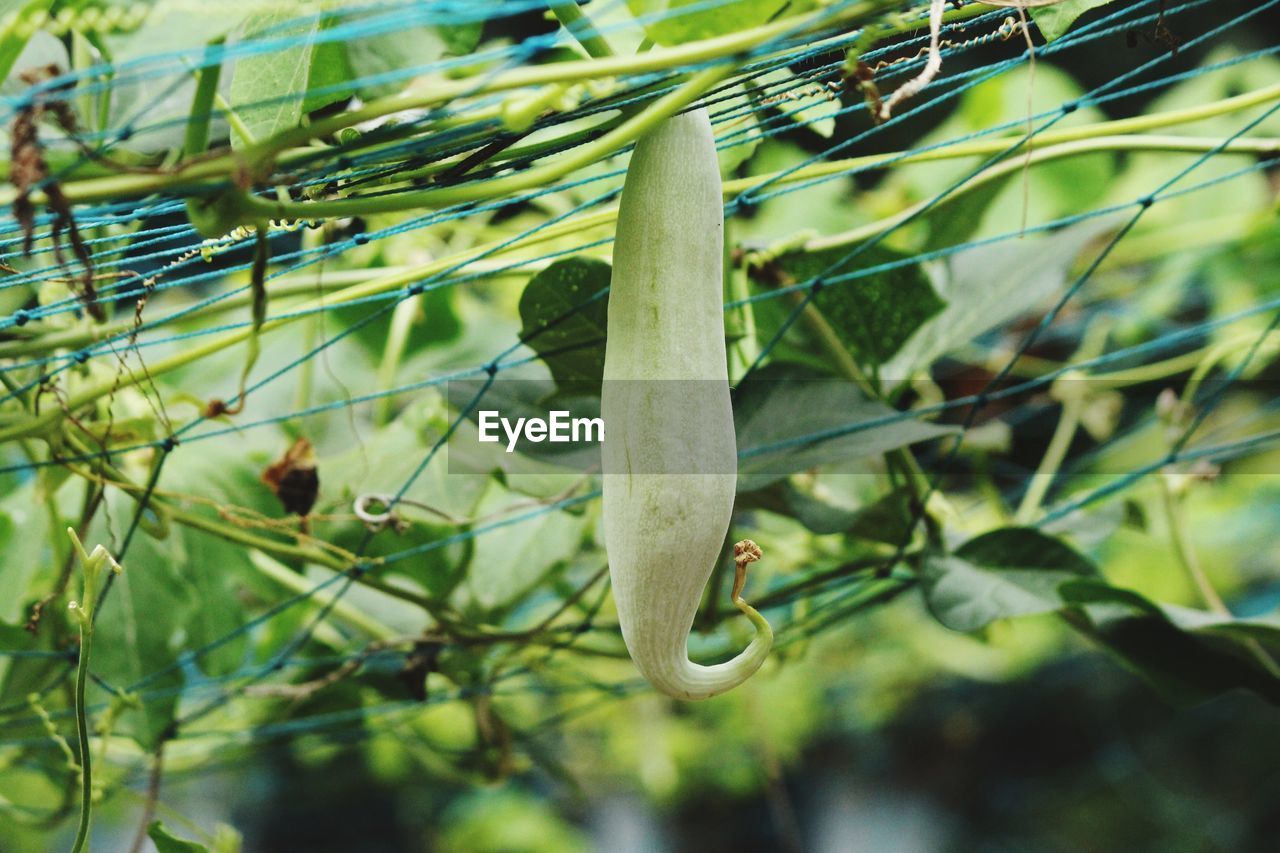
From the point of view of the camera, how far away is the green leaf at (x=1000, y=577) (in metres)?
0.55

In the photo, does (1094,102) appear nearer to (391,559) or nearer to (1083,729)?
(391,559)

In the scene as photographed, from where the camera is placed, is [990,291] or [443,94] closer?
[443,94]

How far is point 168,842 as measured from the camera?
0.45 m

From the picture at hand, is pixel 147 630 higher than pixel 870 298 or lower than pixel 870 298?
lower

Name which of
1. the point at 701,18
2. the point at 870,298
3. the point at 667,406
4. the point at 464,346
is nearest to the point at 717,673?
the point at 667,406

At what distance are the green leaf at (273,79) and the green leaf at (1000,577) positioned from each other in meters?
0.37

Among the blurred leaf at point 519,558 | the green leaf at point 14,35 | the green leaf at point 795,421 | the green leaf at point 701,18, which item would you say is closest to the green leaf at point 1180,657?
the green leaf at point 795,421

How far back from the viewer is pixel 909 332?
2.05ft

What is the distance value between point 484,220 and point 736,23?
56cm

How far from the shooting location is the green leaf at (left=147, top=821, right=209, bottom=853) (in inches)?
17.6

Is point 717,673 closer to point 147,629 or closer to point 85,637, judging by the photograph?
point 85,637

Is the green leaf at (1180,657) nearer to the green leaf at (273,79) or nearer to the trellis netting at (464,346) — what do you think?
the trellis netting at (464,346)

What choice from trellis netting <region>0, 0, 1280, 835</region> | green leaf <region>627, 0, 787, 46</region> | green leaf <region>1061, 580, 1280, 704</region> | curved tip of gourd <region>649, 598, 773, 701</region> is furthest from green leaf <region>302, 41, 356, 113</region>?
green leaf <region>1061, 580, 1280, 704</region>

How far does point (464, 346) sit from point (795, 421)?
357 millimetres
